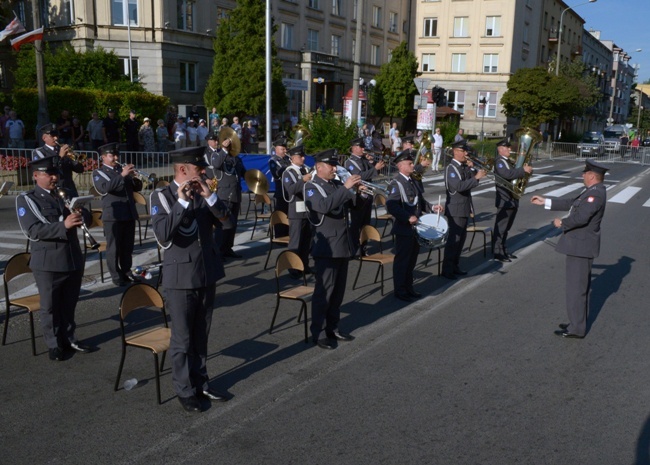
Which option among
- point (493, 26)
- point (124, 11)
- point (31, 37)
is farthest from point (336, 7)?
point (31, 37)

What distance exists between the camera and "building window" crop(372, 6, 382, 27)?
50625mm

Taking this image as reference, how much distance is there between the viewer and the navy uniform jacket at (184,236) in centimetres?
488

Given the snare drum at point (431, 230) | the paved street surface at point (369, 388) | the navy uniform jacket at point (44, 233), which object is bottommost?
the paved street surface at point (369, 388)

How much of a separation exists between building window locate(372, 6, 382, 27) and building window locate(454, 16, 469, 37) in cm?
937

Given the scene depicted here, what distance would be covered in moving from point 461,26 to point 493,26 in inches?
124

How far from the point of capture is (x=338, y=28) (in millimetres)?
45969

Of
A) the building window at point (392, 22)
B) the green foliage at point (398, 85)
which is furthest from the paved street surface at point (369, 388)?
the building window at point (392, 22)

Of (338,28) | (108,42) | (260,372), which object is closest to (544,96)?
(338,28)

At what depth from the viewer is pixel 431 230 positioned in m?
8.70

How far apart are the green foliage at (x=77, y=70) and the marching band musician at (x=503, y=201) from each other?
20198 millimetres

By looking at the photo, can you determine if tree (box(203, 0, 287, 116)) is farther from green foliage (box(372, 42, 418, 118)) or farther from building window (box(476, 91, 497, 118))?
building window (box(476, 91, 497, 118))

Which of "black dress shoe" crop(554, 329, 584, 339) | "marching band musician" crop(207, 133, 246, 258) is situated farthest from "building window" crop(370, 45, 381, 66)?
"black dress shoe" crop(554, 329, 584, 339)

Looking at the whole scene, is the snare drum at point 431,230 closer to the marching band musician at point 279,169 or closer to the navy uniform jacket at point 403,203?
the navy uniform jacket at point 403,203

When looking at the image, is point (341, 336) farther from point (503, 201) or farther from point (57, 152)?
point (57, 152)
